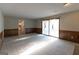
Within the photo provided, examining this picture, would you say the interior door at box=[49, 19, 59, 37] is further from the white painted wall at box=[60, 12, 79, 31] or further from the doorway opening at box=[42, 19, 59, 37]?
the white painted wall at box=[60, 12, 79, 31]

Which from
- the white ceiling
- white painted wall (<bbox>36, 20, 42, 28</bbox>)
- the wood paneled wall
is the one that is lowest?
the wood paneled wall

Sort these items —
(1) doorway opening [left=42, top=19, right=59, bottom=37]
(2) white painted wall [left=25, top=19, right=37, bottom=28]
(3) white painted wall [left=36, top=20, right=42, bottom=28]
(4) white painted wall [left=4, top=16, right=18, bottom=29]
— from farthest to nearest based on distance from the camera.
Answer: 1. (2) white painted wall [left=25, top=19, right=37, bottom=28]
2. (3) white painted wall [left=36, top=20, right=42, bottom=28]
3. (4) white painted wall [left=4, top=16, right=18, bottom=29]
4. (1) doorway opening [left=42, top=19, right=59, bottom=37]

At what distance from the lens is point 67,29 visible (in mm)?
7355

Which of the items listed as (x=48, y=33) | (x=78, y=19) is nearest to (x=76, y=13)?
(x=78, y=19)

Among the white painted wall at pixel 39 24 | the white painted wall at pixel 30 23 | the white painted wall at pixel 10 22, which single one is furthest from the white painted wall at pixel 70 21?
the white painted wall at pixel 30 23

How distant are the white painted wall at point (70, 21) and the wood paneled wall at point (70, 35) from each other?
9.1 inches

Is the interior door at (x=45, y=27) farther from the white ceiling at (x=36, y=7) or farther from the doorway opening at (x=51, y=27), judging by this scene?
the white ceiling at (x=36, y=7)

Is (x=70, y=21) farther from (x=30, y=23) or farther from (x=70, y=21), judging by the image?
(x=30, y=23)

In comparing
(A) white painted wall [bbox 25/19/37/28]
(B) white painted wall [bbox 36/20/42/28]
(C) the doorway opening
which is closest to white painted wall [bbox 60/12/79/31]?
(C) the doorway opening

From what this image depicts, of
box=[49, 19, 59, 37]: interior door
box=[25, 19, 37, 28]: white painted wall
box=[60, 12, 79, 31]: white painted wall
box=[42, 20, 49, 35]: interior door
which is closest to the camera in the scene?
box=[60, 12, 79, 31]: white painted wall

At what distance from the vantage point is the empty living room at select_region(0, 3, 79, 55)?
4484 millimetres

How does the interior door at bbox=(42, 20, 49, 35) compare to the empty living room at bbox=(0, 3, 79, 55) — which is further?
the interior door at bbox=(42, 20, 49, 35)
